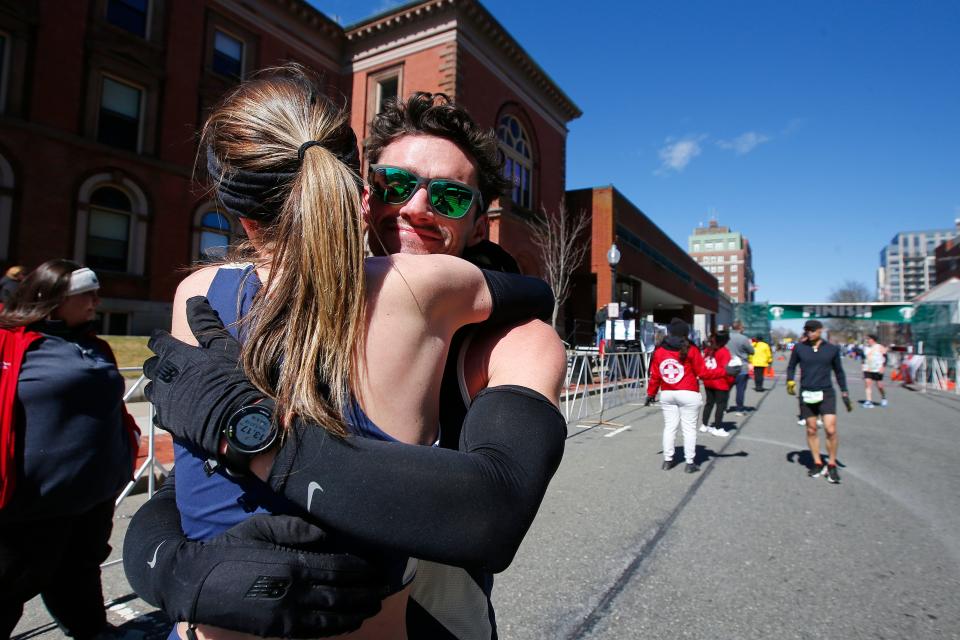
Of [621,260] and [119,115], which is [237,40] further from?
[621,260]

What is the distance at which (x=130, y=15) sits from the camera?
15.7 metres

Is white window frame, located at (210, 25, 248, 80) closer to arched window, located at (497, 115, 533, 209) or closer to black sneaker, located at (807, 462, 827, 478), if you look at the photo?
arched window, located at (497, 115, 533, 209)

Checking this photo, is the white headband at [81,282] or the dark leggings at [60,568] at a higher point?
the white headband at [81,282]

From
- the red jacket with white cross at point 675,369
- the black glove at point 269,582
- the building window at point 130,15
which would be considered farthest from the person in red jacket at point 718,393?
the building window at point 130,15

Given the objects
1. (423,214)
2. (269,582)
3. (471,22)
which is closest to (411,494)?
(269,582)

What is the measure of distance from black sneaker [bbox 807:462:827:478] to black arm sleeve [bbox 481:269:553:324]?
689 centimetres

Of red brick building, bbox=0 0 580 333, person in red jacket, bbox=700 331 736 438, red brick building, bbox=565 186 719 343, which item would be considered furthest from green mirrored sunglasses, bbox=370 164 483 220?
red brick building, bbox=565 186 719 343

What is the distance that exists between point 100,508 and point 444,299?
8.36 feet

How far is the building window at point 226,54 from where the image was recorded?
703 inches

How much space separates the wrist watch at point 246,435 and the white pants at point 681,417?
22.3 feet

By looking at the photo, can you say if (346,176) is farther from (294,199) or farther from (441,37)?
(441,37)

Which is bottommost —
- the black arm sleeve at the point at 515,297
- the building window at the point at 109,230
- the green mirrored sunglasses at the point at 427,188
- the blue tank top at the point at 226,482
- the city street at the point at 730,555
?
the city street at the point at 730,555

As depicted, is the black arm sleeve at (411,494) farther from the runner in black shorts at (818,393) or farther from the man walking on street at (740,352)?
the man walking on street at (740,352)

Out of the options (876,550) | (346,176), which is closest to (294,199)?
(346,176)
